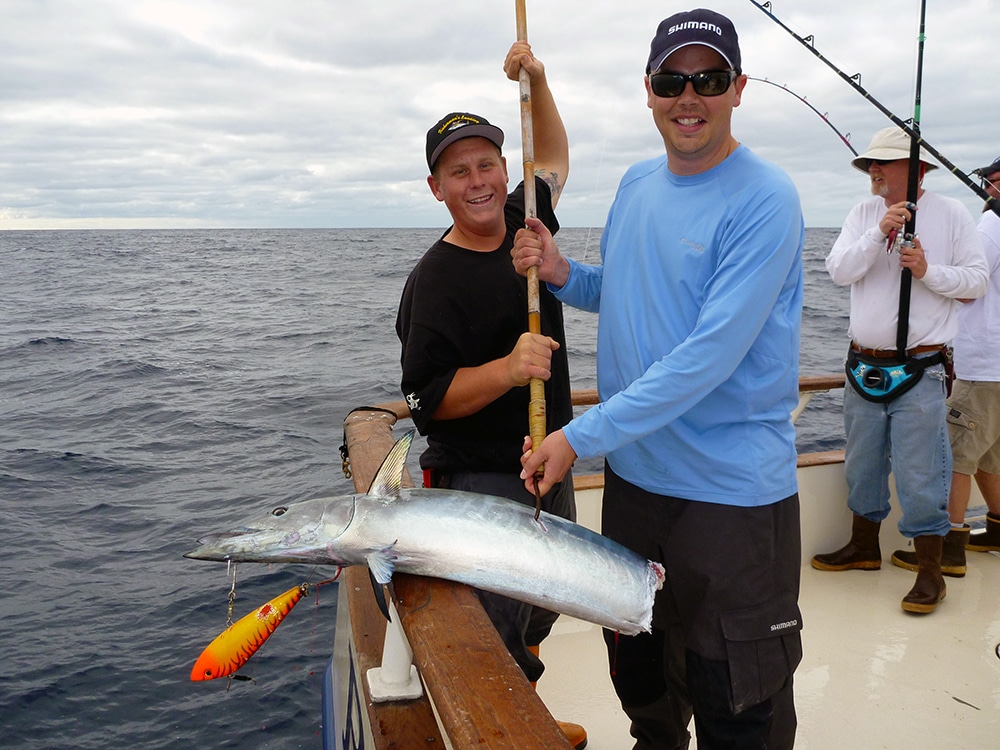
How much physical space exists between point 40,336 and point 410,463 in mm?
15421

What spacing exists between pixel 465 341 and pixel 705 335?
105cm

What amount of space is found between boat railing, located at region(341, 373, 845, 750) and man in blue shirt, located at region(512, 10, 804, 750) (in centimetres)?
50

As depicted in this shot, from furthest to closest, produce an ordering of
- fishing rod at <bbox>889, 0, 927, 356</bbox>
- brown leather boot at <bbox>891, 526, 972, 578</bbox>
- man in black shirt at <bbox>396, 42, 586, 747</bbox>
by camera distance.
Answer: brown leather boot at <bbox>891, 526, 972, 578</bbox>, fishing rod at <bbox>889, 0, 927, 356</bbox>, man in black shirt at <bbox>396, 42, 586, 747</bbox>

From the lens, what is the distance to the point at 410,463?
9.00 metres

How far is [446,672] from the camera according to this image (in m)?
1.53

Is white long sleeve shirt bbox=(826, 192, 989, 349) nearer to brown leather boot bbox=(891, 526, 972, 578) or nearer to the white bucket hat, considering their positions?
the white bucket hat

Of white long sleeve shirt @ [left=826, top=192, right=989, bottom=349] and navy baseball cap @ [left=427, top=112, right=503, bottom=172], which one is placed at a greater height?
navy baseball cap @ [left=427, top=112, right=503, bottom=172]

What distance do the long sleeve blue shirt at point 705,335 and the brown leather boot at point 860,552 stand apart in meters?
2.86

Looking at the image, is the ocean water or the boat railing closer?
the boat railing

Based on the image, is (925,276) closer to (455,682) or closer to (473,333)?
(473,333)

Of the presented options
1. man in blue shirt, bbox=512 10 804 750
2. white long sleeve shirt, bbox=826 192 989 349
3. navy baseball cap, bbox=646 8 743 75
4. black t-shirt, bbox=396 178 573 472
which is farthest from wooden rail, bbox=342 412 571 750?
white long sleeve shirt, bbox=826 192 989 349

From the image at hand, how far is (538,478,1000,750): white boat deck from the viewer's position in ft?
11.0

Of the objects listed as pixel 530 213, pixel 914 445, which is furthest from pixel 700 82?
pixel 914 445

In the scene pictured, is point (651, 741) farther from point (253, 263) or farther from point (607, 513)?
point (253, 263)
